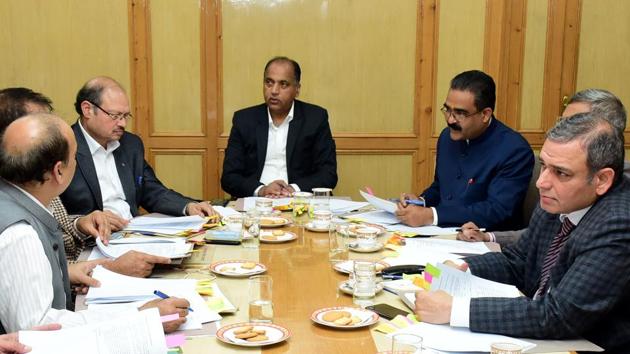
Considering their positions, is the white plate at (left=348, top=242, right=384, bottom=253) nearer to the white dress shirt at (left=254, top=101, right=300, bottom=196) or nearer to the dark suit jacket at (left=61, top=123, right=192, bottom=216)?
the dark suit jacket at (left=61, top=123, right=192, bottom=216)

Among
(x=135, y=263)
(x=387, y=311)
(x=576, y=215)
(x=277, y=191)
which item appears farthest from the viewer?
(x=277, y=191)

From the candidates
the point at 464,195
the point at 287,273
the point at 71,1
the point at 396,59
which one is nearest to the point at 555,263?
the point at 287,273

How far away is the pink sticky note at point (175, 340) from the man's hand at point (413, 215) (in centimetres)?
151

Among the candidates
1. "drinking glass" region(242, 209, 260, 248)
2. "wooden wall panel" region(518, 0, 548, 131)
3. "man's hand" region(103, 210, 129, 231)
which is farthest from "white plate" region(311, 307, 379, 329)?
"wooden wall panel" region(518, 0, 548, 131)

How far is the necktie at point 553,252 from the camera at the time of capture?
6.95ft

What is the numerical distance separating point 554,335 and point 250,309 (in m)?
0.79

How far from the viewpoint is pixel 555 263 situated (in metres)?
2.00

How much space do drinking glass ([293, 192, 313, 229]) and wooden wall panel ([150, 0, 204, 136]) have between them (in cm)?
222

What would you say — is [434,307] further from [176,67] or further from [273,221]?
[176,67]

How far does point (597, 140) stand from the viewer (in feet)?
6.31

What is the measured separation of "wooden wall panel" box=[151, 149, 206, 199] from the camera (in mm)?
5336

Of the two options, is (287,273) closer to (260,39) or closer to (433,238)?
(433,238)

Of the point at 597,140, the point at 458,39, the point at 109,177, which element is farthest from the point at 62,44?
the point at 597,140

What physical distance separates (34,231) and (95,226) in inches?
35.5
